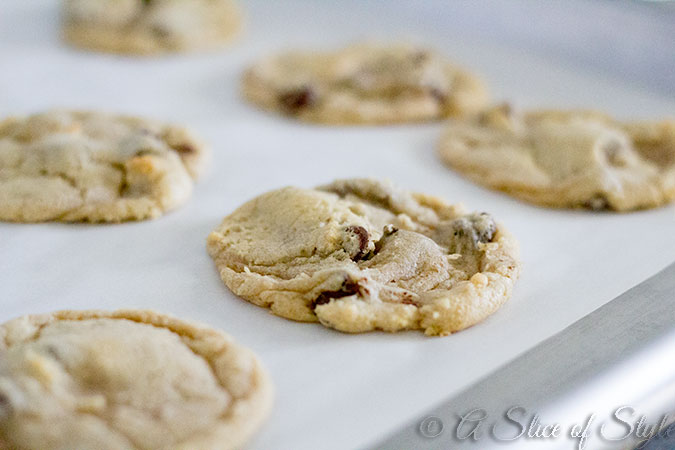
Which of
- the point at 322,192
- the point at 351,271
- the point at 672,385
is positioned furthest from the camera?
the point at 322,192

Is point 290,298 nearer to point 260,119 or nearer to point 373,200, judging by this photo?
point 373,200

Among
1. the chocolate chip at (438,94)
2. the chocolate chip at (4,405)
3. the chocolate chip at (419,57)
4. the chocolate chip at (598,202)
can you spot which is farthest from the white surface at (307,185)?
the chocolate chip at (4,405)

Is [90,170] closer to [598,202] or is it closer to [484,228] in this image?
[484,228]

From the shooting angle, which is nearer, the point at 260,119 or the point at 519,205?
the point at 519,205

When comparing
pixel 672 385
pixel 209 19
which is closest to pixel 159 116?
pixel 209 19

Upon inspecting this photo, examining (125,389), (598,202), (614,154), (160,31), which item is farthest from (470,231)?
(160,31)

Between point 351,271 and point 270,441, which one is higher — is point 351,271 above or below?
above
